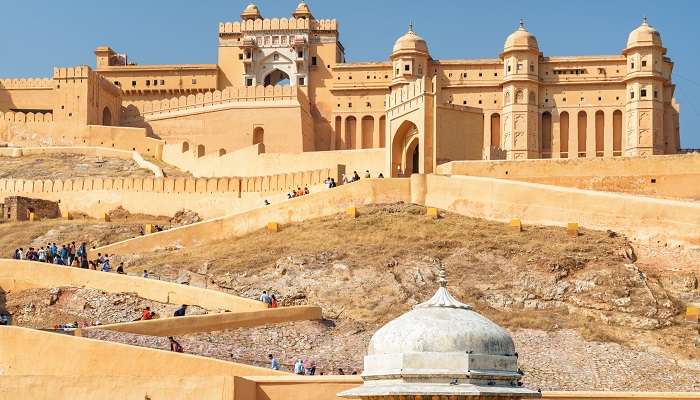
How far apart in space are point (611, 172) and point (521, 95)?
693 inches

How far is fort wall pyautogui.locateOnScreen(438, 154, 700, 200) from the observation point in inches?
1252

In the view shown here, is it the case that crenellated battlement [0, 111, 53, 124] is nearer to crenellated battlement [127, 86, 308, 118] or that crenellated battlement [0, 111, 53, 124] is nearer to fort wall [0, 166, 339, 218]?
crenellated battlement [127, 86, 308, 118]

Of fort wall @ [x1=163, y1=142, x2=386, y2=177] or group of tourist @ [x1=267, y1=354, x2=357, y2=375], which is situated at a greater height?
fort wall @ [x1=163, y1=142, x2=386, y2=177]

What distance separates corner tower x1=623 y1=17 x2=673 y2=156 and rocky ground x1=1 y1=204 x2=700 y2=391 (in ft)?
61.7

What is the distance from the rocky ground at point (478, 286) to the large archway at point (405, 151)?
488 centimetres

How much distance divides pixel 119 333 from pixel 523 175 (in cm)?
1691

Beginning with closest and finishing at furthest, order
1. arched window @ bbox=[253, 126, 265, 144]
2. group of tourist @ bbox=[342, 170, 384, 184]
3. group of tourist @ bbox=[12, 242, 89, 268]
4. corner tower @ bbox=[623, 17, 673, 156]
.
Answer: group of tourist @ bbox=[12, 242, 89, 268] → group of tourist @ bbox=[342, 170, 384, 184] → corner tower @ bbox=[623, 17, 673, 156] → arched window @ bbox=[253, 126, 265, 144]

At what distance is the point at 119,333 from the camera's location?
19.0 meters

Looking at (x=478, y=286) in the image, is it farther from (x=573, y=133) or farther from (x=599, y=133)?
(x=599, y=133)

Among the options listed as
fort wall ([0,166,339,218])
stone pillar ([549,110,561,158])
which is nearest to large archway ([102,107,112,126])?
fort wall ([0,166,339,218])

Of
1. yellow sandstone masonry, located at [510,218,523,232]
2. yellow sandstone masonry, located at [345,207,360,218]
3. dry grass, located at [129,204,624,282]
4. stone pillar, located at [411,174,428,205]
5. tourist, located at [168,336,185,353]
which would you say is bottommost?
tourist, located at [168,336,185,353]

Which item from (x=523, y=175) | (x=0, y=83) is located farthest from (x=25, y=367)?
(x=0, y=83)

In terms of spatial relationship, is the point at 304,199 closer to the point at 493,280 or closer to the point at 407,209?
the point at 407,209

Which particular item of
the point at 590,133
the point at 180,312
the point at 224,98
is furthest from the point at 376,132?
the point at 180,312
